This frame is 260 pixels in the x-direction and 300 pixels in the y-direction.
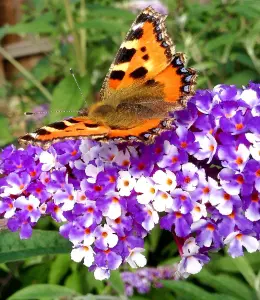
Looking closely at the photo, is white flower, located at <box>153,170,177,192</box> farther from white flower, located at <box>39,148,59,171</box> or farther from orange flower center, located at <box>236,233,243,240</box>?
white flower, located at <box>39,148,59,171</box>

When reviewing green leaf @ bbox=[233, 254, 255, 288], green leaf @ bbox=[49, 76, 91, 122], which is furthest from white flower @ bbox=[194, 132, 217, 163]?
green leaf @ bbox=[49, 76, 91, 122]

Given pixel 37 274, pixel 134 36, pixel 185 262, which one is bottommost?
pixel 37 274

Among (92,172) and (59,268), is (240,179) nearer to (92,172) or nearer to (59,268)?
(92,172)

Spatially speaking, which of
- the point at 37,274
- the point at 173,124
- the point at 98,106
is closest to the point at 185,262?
the point at 173,124

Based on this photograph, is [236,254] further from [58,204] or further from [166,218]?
[58,204]

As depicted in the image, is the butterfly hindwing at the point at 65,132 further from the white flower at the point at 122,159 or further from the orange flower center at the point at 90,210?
the orange flower center at the point at 90,210

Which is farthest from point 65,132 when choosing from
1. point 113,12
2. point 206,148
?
point 113,12

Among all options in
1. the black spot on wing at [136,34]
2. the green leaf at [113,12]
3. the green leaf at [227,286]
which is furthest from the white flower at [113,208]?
the green leaf at [113,12]
